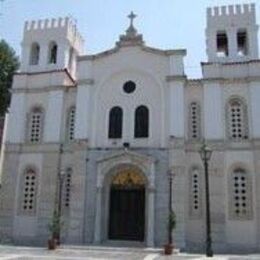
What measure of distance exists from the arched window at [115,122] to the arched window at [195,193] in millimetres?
5206

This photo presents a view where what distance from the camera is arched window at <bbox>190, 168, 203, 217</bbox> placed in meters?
26.2

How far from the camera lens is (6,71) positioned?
36.5 meters

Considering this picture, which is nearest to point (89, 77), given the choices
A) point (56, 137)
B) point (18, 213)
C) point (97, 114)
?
point (97, 114)

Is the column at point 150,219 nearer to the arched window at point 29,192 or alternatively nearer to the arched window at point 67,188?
Answer: the arched window at point 67,188

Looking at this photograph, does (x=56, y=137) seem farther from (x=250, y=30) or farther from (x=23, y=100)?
(x=250, y=30)

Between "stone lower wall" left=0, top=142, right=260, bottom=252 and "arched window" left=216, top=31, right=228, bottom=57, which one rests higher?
"arched window" left=216, top=31, right=228, bottom=57

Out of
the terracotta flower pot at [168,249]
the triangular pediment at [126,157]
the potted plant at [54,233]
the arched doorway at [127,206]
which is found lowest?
the terracotta flower pot at [168,249]

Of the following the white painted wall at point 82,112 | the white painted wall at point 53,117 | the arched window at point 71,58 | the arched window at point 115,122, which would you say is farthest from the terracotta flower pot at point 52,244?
the arched window at point 71,58

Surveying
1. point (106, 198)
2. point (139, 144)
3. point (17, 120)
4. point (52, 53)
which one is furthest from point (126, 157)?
point (52, 53)

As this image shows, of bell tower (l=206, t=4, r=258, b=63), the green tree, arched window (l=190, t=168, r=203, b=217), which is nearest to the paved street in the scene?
arched window (l=190, t=168, r=203, b=217)

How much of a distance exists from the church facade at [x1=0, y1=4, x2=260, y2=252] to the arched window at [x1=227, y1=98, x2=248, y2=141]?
62 mm

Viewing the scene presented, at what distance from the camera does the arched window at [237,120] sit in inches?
1068

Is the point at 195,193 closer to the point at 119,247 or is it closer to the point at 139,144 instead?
the point at 139,144

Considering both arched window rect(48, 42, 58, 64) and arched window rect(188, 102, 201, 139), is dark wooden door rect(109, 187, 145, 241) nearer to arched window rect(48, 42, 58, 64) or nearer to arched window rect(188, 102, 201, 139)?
arched window rect(188, 102, 201, 139)
